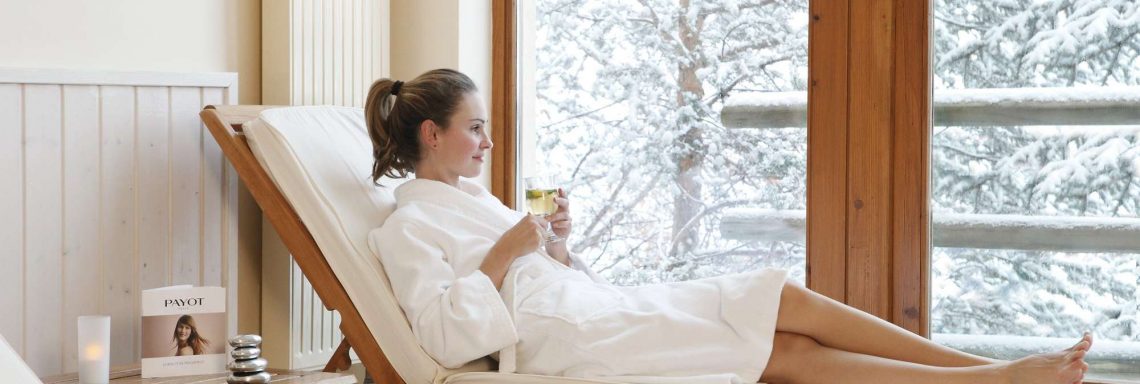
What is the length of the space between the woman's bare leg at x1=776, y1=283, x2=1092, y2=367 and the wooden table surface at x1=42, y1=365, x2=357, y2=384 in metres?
0.88

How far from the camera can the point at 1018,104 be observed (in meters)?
2.79

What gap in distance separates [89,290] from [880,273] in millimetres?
1839

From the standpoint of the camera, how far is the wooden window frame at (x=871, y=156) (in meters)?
2.85

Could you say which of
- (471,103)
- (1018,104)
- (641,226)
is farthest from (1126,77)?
(471,103)

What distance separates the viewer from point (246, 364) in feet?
7.29

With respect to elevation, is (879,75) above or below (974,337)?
above

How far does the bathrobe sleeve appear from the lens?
220cm

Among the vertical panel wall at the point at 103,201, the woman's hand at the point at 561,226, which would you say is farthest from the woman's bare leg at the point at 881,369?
the vertical panel wall at the point at 103,201

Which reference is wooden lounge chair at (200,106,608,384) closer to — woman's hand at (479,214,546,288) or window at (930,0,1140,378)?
woman's hand at (479,214,546,288)

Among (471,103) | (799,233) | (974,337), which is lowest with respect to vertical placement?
(974,337)

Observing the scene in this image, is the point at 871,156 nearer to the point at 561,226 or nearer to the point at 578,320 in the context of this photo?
the point at 561,226

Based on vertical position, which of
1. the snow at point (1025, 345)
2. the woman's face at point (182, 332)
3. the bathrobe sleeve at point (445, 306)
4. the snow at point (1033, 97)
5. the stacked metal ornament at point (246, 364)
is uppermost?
the snow at point (1033, 97)

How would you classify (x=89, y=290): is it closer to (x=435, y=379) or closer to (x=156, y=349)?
(x=156, y=349)

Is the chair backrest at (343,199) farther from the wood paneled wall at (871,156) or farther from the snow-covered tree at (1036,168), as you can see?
the snow-covered tree at (1036,168)
